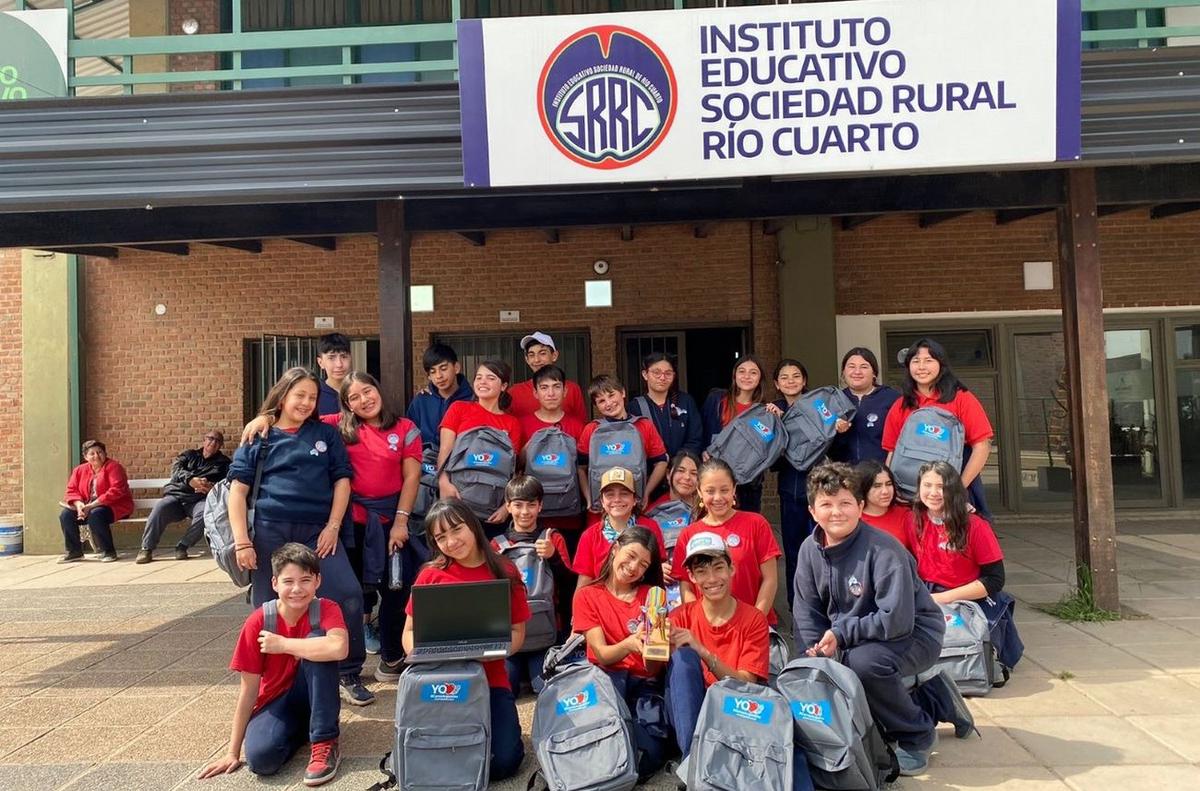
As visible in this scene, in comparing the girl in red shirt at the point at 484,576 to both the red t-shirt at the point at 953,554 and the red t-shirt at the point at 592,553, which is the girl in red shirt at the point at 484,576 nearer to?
the red t-shirt at the point at 592,553

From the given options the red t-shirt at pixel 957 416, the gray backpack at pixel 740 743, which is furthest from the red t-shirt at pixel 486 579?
the red t-shirt at pixel 957 416

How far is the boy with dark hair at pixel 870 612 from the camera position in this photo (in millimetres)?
3703

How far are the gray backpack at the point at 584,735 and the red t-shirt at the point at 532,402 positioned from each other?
2194 mm

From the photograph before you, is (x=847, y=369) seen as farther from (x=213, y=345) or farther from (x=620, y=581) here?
(x=213, y=345)

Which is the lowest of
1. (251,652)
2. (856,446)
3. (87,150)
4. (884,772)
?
(884,772)

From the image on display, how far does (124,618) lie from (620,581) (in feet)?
16.4

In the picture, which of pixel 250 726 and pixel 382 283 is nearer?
pixel 250 726

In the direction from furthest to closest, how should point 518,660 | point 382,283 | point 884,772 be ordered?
point 382,283, point 518,660, point 884,772

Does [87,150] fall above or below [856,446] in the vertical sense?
above

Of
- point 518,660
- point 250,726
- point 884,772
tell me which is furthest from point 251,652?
point 884,772

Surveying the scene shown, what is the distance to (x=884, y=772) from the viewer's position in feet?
12.4

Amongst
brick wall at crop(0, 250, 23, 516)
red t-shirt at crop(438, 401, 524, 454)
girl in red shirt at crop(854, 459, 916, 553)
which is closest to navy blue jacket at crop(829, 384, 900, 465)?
girl in red shirt at crop(854, 459, 916, 553)

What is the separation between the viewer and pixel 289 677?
4152 millimetres

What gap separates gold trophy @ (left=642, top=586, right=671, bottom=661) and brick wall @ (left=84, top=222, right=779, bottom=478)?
6950 mm
